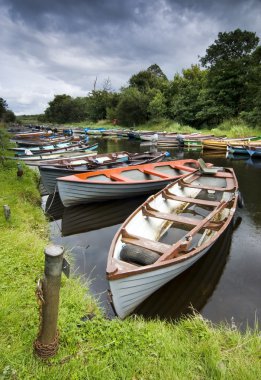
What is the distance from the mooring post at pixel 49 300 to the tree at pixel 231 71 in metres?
31.5

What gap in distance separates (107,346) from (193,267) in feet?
10.7

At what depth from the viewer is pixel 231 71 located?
1184 inches

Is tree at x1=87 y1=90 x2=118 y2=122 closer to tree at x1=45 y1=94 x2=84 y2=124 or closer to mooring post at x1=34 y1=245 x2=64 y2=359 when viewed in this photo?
tree at x1=45 y1=94 x2=84 y2=124

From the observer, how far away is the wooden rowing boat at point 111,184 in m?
8.80

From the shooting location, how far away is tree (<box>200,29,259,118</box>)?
3009 cm

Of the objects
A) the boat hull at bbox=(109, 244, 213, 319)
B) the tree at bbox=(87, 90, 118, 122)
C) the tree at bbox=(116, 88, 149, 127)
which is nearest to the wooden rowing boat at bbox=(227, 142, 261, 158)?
the boat hull at bbox=(109, 244, 213, 319)

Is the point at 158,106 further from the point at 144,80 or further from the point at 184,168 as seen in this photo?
the point at 184,168

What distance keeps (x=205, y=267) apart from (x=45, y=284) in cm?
433

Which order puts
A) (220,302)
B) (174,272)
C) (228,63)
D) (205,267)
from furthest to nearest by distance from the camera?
1. (228,63)
2. (205,267)
3. (220,302)
4. (174,272)

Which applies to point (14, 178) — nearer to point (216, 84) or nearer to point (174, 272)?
point (174, 272)

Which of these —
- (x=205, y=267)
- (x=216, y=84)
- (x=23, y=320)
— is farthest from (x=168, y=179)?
(x=216, y=84)

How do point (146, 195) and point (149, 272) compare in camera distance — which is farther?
point (146, 195)

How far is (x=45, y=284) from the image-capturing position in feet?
8.44

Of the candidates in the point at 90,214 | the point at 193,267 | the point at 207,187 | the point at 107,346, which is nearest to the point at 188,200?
the point at 207,187
